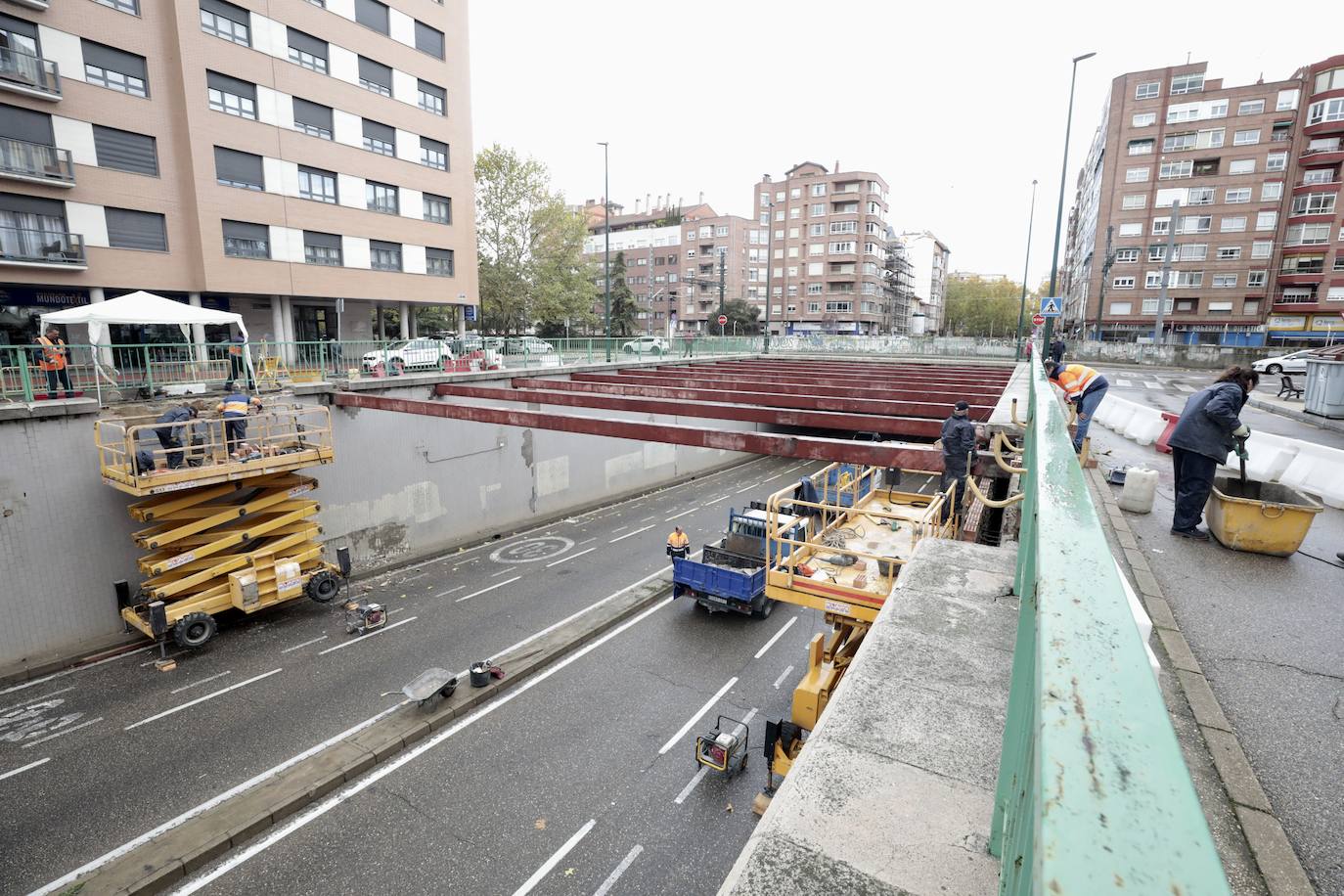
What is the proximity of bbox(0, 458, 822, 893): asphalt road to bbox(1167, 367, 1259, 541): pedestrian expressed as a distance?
22.9ft

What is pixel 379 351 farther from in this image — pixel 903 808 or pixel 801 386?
pixel 903 808

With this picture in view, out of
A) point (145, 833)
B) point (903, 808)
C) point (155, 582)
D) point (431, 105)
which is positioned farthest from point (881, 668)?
point (431, 105)

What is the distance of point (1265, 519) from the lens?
6996 millimetres

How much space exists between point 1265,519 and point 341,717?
13599 millimetres

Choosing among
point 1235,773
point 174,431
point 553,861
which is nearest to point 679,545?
point 553,861

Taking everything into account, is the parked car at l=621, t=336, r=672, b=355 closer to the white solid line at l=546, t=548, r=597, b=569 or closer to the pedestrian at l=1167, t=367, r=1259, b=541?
the white solid line at l=546, t=548, r=597, b=569

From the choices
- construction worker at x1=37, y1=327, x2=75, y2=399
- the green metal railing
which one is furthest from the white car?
construction worker at x1=37, y1=327, x2=75, y2=399

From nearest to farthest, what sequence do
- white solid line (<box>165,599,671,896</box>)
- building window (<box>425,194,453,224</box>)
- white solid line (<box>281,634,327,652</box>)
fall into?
white solid line (<box>165,599,671,896</box>), white solid line (<box>281,634,327,652</box>), building window (<box>425,194,453,224</box>)

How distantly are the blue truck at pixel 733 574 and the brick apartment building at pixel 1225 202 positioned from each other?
48.0 meters

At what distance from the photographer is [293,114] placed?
83.6 ft

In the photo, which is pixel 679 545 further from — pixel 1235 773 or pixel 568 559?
pixel 1235 773

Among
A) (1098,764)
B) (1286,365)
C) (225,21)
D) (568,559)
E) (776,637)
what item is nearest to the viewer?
(1098,764)

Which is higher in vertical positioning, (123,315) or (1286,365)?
(123,315)

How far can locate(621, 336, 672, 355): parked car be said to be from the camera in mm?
29188
